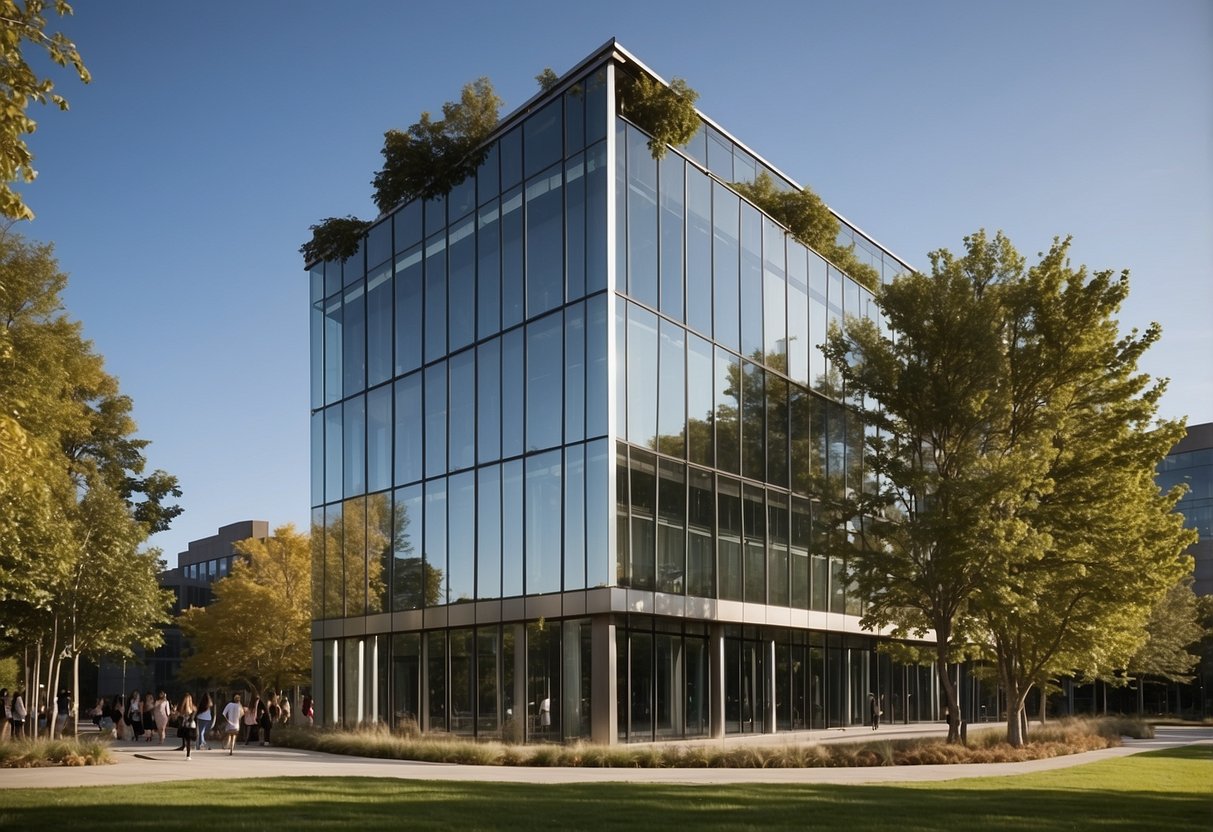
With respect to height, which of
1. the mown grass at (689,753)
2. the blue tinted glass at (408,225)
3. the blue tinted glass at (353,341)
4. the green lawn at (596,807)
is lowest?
the mown grass at (689,753)

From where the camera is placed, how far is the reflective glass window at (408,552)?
130ft

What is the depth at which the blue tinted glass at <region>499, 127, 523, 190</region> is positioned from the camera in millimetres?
37312

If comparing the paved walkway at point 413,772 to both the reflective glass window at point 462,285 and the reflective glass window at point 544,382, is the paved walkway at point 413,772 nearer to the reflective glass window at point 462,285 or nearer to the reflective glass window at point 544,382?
the reflective glass window at point 544,382

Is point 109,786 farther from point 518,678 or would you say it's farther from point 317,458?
point 317,458

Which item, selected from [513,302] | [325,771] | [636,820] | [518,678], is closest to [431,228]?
[513,302]

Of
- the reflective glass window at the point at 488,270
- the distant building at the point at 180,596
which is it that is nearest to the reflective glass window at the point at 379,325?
the reflective glass window at the point at 488,270

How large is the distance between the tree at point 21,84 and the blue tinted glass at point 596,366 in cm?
1987

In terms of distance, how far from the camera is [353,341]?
44562 millimetres

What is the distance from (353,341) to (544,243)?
38.7 ft

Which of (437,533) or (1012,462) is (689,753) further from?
(437,533)

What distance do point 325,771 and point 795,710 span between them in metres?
21.9

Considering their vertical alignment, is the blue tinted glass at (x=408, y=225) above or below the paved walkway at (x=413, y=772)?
above

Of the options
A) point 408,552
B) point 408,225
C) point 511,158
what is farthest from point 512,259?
point 408,552

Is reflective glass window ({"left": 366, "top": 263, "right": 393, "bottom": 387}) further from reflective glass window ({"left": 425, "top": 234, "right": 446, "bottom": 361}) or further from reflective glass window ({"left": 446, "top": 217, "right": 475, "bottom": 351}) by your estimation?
reflective glass window ({"left": 446, "top": 217, "right": 475, "bottom": 351})
